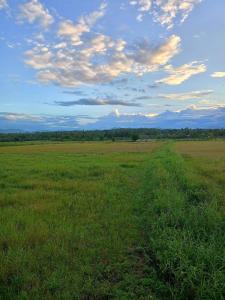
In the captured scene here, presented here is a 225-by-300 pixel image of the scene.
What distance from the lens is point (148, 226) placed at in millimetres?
8430

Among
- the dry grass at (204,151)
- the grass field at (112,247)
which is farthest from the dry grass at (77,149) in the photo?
the grass field at (112,247)

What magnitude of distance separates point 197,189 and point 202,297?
29.3 ft

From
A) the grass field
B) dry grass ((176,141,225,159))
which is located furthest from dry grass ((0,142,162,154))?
the grass field

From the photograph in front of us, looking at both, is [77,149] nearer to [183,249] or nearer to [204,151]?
[204,151]

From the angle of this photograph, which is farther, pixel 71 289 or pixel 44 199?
pixel 44 199

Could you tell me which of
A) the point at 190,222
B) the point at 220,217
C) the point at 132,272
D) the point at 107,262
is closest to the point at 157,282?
the point at 132,272

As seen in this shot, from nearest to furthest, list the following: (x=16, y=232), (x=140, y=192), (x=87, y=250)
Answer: (x=87, y=250) → (x=16, y=232) → (x=140, y=192)

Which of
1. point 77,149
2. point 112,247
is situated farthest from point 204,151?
point 112,247

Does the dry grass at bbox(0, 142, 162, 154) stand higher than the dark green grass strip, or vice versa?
the dark green grass strip

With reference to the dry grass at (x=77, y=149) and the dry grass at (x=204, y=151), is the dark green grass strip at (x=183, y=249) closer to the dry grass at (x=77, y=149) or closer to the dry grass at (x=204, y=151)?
the dry grass at (x=204, y=151)

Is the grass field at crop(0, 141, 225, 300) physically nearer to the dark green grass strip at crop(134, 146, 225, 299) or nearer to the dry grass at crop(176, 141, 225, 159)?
the dark green grass strip at crop(134, 146, 225, 299)

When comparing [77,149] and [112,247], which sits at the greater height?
[112,247]

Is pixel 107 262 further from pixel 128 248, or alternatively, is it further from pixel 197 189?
pixel 197 189

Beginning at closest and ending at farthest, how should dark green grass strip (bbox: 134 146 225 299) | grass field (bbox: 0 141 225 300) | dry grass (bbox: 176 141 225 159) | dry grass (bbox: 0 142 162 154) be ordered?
dark green grass strip (bbox: 134 146 225 299) < grass field (bbox: 0 141 225 300) < dry grass (bbox: 176 141 225 159) < dry grass (bbox: 0 142 162 154)
